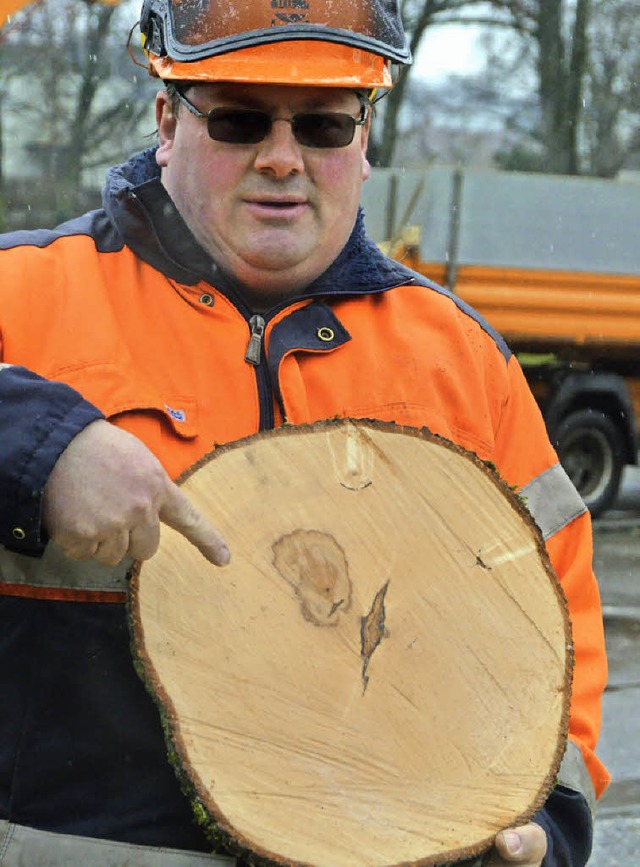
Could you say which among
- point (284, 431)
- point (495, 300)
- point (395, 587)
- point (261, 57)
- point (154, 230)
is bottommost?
point (495, 300)

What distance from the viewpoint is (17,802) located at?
70.5 inches

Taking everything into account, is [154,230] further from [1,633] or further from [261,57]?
[1,633]

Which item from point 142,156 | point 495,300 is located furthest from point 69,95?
point 142,156

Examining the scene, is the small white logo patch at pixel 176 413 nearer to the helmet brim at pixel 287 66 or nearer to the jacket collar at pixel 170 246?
the jacket collar at pixel 170 246

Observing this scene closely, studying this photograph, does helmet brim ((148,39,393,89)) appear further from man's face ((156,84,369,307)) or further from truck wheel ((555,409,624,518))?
truck wheel ((555,409,624,518))


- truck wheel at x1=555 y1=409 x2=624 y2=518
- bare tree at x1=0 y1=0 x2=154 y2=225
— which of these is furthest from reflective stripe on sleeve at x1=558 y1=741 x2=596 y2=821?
bare tree at x1=0 y1=0 x2=154 y2=225

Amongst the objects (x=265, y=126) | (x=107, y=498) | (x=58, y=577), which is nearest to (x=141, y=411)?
(x=58, y=577)

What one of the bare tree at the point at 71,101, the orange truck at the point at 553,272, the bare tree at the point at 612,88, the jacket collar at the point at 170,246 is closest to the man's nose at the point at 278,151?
the jacket collar at the point at 170,246

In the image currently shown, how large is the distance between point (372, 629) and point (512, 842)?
1.10 ft

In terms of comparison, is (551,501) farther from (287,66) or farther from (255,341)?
(287,66)

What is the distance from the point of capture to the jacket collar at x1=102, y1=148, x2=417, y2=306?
2016 millimetres

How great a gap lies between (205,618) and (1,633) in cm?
33

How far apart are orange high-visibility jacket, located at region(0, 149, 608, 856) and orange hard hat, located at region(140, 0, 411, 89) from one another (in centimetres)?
24

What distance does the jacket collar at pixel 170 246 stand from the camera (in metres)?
2.02
